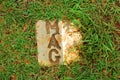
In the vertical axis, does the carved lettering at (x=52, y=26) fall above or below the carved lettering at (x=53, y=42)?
above

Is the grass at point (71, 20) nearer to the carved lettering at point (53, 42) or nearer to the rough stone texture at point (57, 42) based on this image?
the rough stone texture at point (57, 42)

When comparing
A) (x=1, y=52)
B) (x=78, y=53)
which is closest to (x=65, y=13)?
(x=78, y=53)

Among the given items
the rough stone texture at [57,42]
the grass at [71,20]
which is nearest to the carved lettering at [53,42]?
the rough stone texture at [57,42]

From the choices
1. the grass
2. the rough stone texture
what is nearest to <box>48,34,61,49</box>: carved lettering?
the rough stone texture

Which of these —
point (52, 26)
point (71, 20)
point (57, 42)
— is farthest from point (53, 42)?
point (71, 20)

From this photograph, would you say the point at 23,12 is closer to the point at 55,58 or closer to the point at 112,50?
the point at 55,58

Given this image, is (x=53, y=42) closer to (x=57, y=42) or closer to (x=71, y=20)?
(x=57, y=42)
